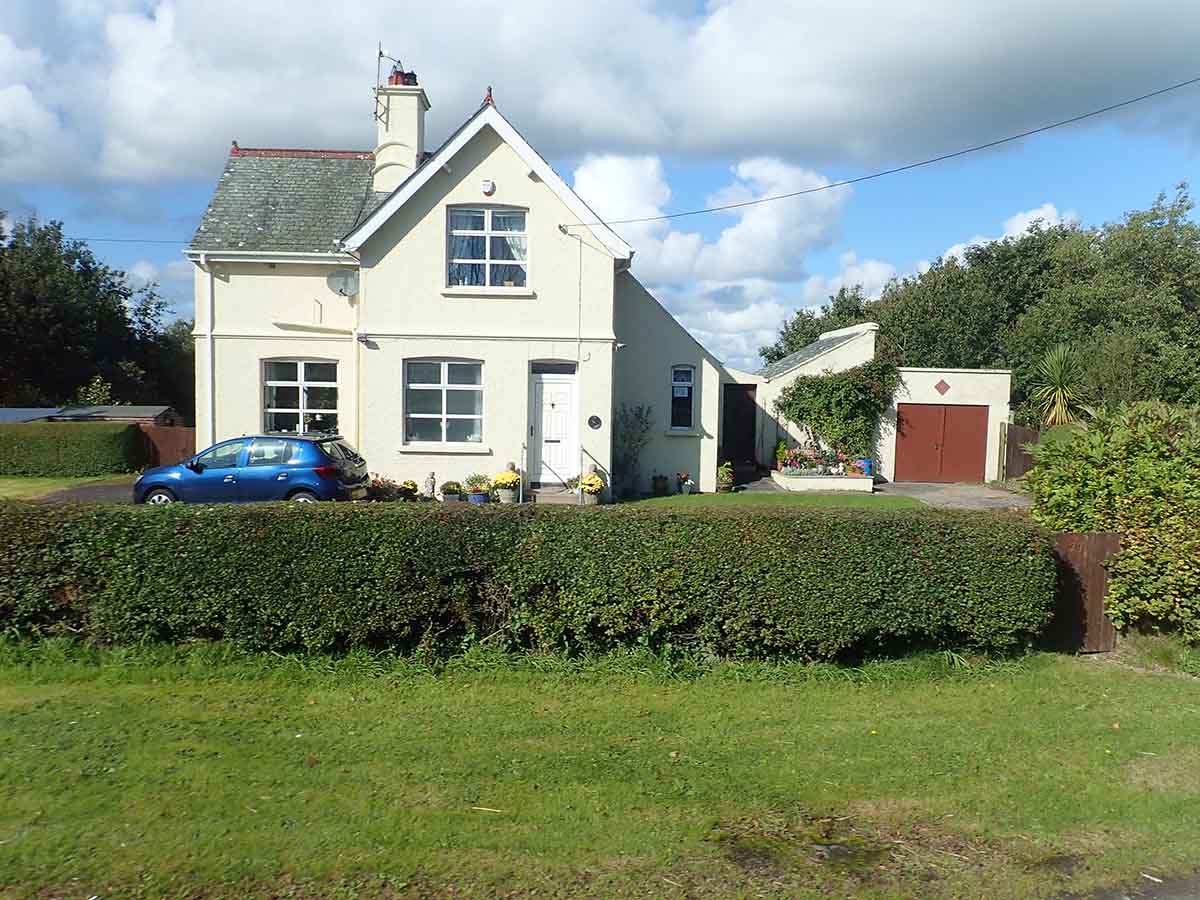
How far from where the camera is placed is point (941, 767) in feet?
20.9

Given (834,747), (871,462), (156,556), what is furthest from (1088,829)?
(871,462)

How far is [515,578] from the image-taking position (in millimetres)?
8188

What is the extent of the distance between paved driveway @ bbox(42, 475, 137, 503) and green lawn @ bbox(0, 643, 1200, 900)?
12915mm

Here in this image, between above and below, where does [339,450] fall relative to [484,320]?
below

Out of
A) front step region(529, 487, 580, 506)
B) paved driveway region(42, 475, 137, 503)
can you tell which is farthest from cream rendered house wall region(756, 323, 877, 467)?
paved driveway region(42, 475, 137, 503)

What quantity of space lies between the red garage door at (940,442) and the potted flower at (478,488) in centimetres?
1326

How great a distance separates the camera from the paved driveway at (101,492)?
1947 centimetres

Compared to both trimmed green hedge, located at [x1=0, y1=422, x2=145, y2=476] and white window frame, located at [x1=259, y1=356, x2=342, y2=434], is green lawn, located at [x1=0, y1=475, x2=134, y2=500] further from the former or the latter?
white window frame, located at [x1=259, y1=356, x2=342, y2=434]

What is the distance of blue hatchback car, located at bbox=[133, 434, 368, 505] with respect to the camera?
16.7m

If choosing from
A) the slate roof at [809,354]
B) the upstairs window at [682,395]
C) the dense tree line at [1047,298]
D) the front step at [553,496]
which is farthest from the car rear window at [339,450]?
the dense tree line at [1047,298]

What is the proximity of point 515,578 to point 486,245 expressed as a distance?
13249 millimetres

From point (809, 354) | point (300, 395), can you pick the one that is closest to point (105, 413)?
point (300, 395)

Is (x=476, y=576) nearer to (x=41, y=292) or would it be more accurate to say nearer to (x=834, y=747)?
(x=834, y=747)

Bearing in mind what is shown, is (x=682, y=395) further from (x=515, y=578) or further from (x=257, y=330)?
(x=515, y=578)
